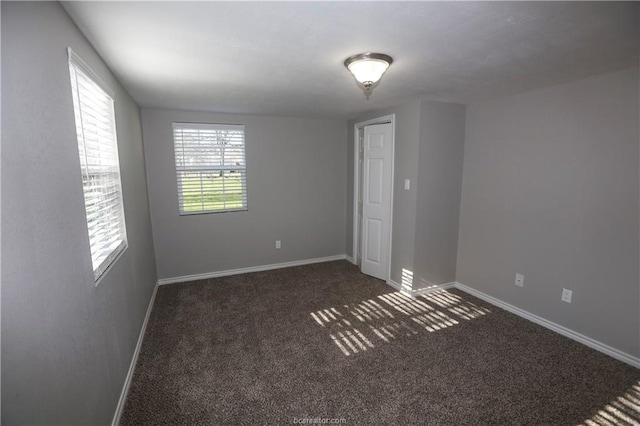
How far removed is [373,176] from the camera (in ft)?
12.9

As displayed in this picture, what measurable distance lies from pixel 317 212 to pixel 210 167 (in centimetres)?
166

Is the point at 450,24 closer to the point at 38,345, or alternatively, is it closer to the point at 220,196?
the point at 38,345

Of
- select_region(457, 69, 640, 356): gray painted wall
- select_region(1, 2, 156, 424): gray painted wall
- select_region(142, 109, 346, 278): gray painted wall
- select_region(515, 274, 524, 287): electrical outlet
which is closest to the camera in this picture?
select_region(1, 2, 156, 424): gray painted wall

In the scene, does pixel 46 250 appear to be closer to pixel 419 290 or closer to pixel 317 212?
pixel 419 290

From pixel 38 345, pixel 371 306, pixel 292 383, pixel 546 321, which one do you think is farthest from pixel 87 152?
pixel 546 321

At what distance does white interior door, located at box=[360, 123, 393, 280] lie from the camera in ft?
12.3

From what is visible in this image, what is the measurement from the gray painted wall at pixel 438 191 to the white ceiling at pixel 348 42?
A: 60 cm

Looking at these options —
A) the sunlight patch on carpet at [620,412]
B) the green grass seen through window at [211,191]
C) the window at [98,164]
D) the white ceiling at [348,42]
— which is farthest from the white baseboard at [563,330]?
the window at [98,164]

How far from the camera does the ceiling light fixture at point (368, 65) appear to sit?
1829 millimetres

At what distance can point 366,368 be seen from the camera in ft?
7.42

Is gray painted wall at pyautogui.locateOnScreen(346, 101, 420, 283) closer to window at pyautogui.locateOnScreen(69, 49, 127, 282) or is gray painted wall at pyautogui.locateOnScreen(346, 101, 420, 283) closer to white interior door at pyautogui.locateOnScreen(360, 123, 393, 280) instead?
white interior door at pyautogui.locateOnScreen(360, 123, 393, 280)

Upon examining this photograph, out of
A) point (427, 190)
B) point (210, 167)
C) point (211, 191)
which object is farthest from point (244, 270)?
point (427, 190)

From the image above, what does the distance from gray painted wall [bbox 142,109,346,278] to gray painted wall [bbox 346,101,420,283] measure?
109 cm

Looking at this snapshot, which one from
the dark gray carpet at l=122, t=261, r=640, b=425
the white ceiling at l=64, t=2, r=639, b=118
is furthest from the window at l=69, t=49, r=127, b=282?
the dark gray carpet at l=122, t=261, r=640, b=425
